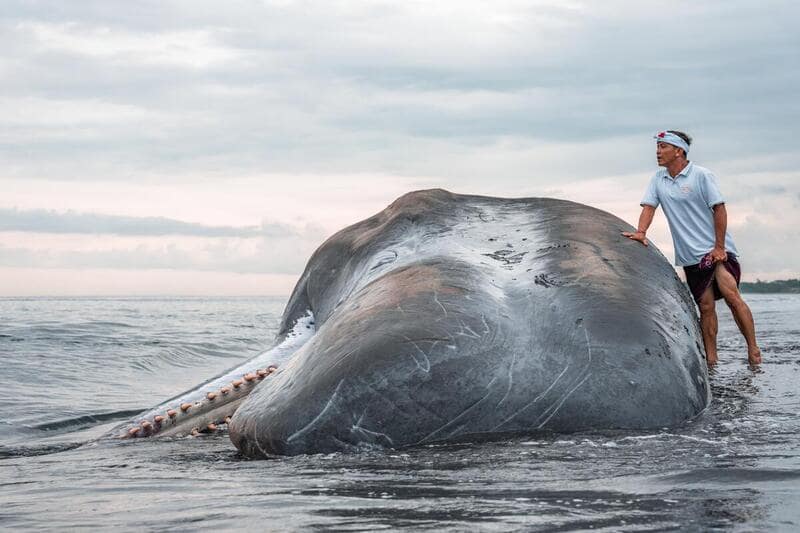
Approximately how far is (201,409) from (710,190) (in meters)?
5.09

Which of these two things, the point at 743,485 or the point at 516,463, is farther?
the point at 516,463

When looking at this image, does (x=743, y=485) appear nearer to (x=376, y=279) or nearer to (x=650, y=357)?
(x=650, y=357)

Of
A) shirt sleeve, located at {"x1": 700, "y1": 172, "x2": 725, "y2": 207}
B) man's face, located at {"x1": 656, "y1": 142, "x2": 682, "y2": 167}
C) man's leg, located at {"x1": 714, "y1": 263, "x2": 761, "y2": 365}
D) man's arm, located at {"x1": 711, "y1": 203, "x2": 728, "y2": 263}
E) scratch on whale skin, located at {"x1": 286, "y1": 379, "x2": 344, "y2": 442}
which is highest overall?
man's face, located at {"x1": 656, "y1": 142, "x2": 682, "y2": 167}

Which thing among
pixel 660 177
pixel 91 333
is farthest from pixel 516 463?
pixel 91 333

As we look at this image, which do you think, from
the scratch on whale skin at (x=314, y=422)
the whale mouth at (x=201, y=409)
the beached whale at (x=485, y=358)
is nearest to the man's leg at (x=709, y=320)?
the beached whale at (x=485, y=358)

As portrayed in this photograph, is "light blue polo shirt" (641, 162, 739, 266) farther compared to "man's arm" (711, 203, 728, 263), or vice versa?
"light blue polo shirt" (641, 162, 739, 266)

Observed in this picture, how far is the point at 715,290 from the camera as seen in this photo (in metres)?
9.45

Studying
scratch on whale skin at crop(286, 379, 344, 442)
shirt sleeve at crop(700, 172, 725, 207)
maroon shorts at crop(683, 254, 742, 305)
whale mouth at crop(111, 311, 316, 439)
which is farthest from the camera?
maroon shorts at crop(683, 254, 742, 305)

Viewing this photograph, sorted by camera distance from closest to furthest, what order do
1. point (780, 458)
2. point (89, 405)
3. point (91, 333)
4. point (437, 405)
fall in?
1. point (780, 458)
2. point (437, 405)
3. point (89, 405)
4. point (91, 333)

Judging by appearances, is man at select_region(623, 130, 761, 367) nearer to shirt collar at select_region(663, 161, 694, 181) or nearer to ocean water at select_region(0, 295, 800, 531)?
shirt collar at select_region(663, 161, 694, 181)

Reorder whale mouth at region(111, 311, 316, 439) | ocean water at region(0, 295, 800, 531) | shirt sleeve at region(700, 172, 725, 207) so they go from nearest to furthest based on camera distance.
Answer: ocean water at region(0, 295, 800, 531) → whale mouth at region(111, 311, 316, 439) → shirt sleeve at region(700, 172, 725, 207)

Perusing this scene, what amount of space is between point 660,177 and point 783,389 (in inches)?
119

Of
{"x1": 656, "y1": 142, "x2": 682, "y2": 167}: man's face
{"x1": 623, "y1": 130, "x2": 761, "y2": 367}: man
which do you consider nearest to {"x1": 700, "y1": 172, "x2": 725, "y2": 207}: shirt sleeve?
{"x1": 623, "y1": 130, "x2": 761, "y2": 367}: man

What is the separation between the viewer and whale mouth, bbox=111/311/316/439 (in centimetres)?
635
